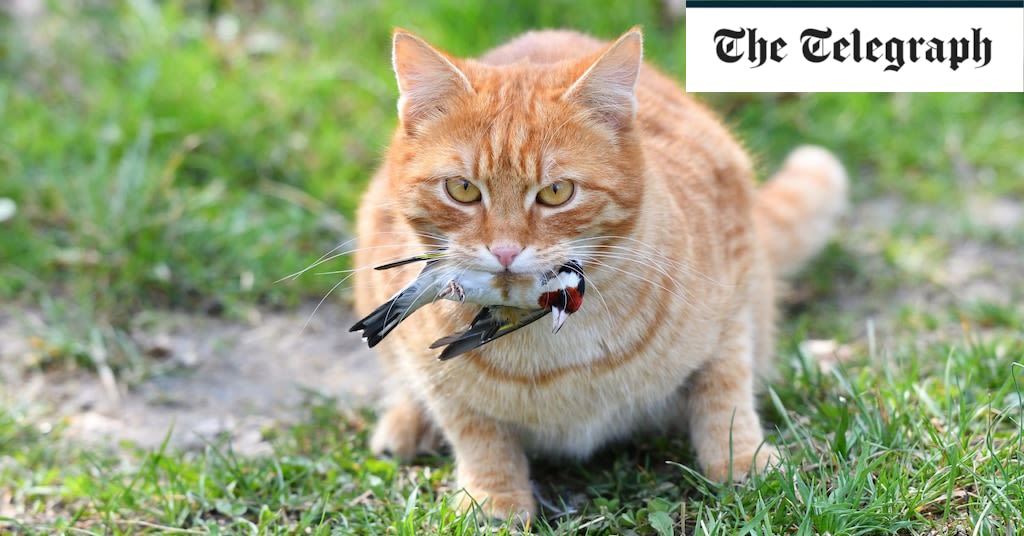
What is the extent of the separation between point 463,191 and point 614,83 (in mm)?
447

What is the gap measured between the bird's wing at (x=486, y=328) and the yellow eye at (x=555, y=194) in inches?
10.9

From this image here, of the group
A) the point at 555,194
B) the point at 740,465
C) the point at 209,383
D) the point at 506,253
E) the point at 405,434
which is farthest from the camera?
the point at 209,383

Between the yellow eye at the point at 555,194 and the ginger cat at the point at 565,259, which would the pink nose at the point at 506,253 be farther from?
the yellow eye at the point at 555,194

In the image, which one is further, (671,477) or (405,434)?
(405,434)

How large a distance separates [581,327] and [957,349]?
4.35 ft

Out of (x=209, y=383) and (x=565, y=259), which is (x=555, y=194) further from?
(x=209, y=383)

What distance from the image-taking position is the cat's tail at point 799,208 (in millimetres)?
Answer: 4012

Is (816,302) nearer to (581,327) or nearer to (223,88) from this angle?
(581,327)

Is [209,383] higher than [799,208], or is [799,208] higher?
[799,208]

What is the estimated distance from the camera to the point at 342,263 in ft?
14.0

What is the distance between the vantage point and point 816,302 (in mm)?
4172

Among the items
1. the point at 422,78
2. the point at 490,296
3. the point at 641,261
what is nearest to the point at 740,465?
the point at 641,261

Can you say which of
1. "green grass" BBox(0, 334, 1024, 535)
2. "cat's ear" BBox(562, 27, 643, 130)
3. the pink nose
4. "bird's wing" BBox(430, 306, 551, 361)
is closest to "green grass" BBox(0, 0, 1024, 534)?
"green grass" BBox(0, 334, 1024, 535)

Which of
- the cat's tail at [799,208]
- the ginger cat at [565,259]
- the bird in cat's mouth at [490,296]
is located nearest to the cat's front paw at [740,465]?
the ginger cat at [565,259]
